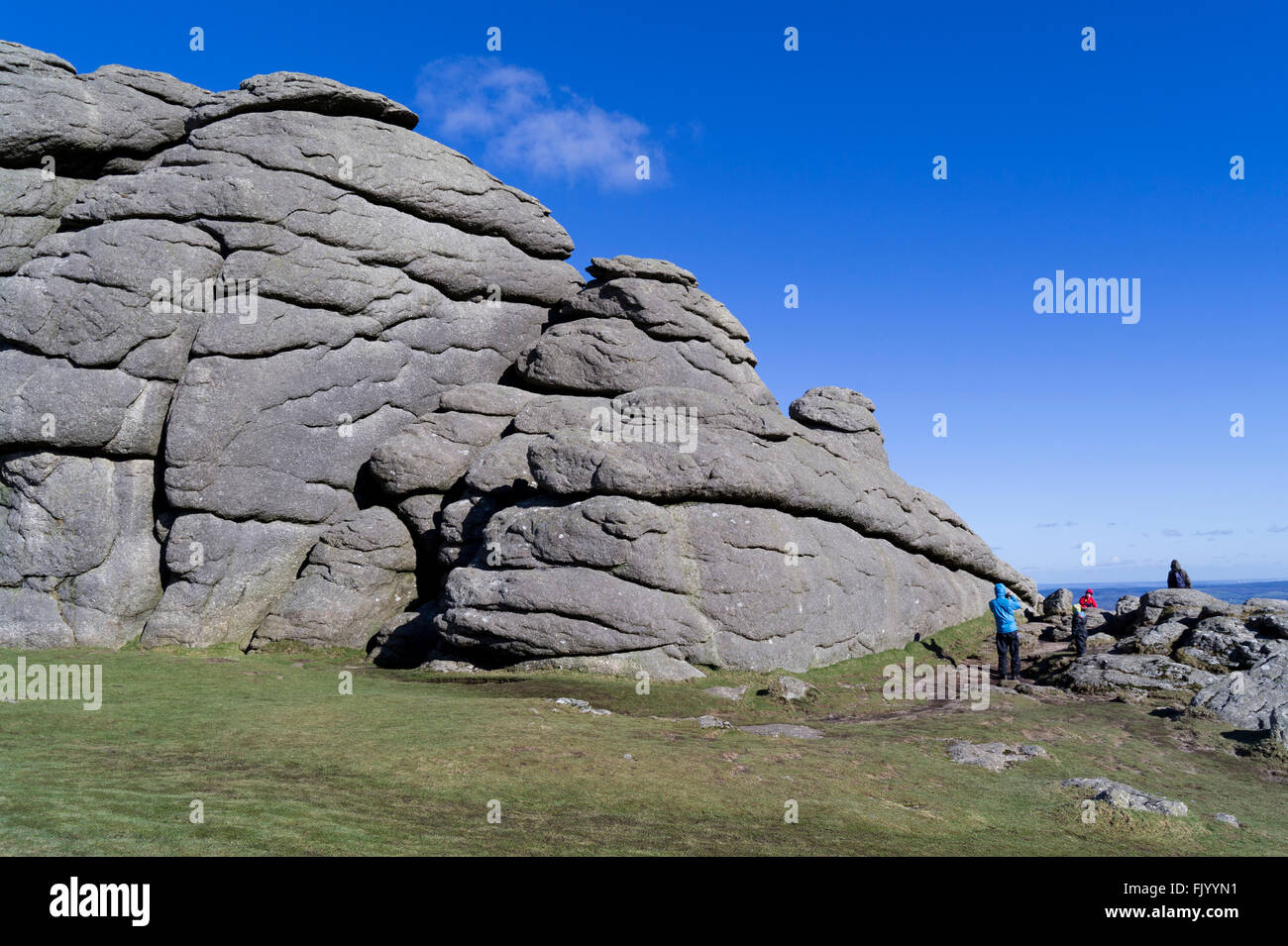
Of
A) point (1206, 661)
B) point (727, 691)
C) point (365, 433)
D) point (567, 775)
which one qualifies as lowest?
point (727, 691)

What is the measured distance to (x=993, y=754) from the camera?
1725 centimetres

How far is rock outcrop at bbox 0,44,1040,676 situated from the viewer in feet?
85.2

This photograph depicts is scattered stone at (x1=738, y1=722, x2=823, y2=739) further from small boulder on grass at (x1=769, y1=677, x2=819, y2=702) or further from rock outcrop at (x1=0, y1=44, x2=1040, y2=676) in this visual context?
rock outcrop at (x1=0, y1=44, x2=1040, y2=676)

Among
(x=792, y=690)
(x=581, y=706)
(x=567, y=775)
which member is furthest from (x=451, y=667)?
(x=567, y=775)

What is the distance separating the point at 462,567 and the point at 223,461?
10.8 m

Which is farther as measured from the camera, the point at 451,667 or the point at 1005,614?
the point at 1005,614

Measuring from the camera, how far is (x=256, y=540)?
2933 centimetres

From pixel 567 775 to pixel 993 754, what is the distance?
9590mm

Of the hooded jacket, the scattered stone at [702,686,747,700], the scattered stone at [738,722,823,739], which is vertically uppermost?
the hooded jacket

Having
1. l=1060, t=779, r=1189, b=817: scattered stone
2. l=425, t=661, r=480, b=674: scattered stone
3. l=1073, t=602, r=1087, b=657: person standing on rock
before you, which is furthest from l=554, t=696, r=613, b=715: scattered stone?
l=1073, t=602, r=1087, b=657: person standing on rock

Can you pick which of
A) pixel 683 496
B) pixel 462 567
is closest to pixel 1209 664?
pixel 683 496

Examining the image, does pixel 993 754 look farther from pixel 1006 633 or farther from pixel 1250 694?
pixel 1006 633

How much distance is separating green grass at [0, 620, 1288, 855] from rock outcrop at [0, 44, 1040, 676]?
462 cm
